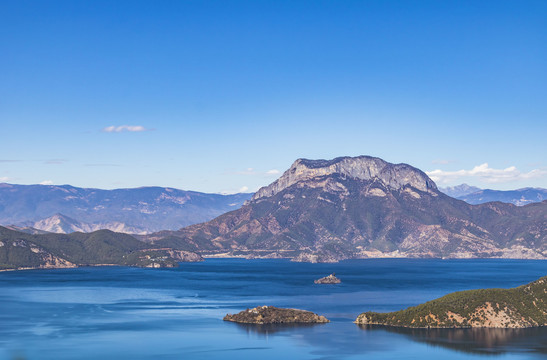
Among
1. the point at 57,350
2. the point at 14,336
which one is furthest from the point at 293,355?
the point at 14,336

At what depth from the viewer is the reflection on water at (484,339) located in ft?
561

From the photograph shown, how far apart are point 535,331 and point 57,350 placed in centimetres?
11650

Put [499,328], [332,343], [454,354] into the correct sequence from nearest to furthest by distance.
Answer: [454,354], [332,343], [499,328]

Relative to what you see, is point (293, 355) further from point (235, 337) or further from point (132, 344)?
point (132, 344)

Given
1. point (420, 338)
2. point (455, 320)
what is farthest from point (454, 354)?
point (455, 320)

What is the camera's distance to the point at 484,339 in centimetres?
18212

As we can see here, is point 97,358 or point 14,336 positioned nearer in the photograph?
point 97,358

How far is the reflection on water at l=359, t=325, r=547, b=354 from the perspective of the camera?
171 m

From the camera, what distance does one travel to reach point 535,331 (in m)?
190

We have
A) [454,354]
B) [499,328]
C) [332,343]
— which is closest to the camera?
[454,354]

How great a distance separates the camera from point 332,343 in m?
182

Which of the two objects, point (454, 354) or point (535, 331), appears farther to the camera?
point (535, 331)

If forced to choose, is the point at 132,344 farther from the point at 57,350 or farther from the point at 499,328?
the point at 499,328

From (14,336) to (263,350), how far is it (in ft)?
225
